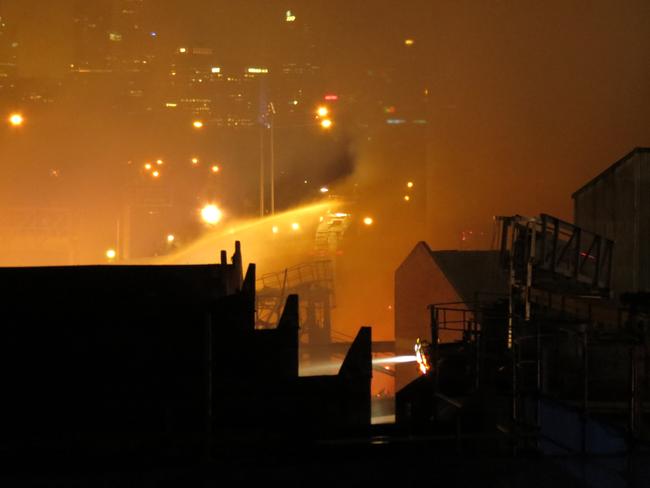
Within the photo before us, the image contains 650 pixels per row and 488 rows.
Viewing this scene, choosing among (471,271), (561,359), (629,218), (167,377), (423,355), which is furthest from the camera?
(471,271)

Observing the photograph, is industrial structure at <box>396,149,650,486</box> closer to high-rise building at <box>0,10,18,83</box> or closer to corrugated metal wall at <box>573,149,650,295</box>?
corrugated metal wall at <box>573,149,650,295</box>

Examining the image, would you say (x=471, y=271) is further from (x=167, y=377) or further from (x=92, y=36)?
(x=92, y=36)

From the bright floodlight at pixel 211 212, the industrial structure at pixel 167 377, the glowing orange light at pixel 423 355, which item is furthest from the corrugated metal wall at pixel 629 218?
the bright floodlight at pixel 211 212

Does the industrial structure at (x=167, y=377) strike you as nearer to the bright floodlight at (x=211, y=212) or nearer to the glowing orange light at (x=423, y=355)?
the glowing orange light at (x=423, y=355)

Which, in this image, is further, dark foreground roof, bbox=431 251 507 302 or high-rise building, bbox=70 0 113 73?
high-rise building, bbox=70 0 113 73

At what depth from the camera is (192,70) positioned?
6756 cm

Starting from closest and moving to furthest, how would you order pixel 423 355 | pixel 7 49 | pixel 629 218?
pixel 629 218
pixel 423 355
pixel 7 49

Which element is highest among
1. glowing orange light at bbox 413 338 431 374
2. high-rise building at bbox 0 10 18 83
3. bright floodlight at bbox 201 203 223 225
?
high-rise building at bbox 0 10 18 83

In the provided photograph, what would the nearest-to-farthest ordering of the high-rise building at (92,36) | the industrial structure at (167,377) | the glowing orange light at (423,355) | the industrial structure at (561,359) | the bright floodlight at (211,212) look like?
the industrial structure at (561,359)
the industrial structure at (167,377)
the glowing orange light at (423,355)
the bright floodlight at (211,212)
the high-rise building at (92,36)

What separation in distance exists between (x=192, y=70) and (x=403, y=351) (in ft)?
144

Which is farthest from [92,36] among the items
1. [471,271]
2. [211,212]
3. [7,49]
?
[471,271]

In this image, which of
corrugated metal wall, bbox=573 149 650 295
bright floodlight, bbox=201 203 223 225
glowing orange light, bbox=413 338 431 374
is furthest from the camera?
bright floodlight, bbox=201 203 223 225

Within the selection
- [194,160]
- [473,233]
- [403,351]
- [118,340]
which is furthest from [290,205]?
[118,340]

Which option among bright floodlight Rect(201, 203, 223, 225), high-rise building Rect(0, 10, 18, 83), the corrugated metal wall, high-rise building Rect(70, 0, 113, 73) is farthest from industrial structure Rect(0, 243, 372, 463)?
high-rise building Rect(70, 0, 113, 73)
